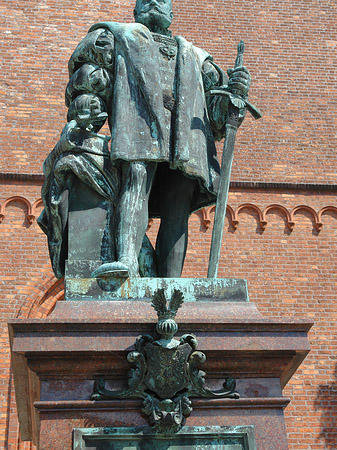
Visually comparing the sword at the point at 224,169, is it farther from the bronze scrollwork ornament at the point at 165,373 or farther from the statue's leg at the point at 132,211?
the bronze scrollwork ornament at the point at 165,373

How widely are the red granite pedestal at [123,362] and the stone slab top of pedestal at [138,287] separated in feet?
0.32

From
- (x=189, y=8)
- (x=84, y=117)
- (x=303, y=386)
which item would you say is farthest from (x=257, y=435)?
(x=189, y=8)

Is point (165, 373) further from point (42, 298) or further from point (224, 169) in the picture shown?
point (42, 298)

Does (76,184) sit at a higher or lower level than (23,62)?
lower

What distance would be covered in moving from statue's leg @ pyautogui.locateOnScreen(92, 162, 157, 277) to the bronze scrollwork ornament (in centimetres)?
51

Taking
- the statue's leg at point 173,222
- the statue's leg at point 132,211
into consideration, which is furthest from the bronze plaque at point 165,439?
the statue's leg at point 173,222

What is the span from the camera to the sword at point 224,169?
3.54 meters

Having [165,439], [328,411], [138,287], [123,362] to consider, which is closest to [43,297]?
[328,411]

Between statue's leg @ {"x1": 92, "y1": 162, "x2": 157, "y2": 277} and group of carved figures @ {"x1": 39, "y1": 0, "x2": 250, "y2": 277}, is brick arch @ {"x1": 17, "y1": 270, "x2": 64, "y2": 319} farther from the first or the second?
statue's leg @ {"x1": 92, "y1": 162, "x2": 157, "y2": 277}

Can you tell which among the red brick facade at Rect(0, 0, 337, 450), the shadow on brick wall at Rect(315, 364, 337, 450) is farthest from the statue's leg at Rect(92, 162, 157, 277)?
the shadow on brick wall at Rect(315, 364, 337, 450)

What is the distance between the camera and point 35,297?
30.9ft

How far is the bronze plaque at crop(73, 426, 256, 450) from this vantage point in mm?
2684

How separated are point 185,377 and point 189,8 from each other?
1018 cm

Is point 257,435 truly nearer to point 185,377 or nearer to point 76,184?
point 185,377
